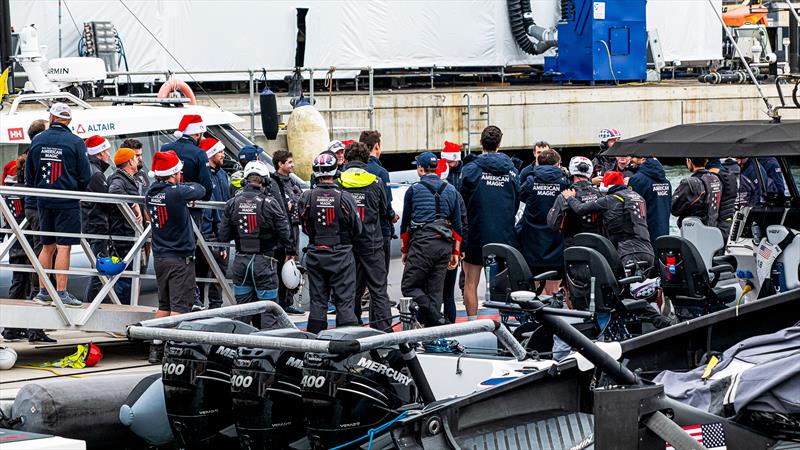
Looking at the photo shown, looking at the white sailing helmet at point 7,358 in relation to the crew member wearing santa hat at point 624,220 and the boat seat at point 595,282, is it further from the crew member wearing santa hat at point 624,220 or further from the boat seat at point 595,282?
the crew member wearing santa hat at point 624,220

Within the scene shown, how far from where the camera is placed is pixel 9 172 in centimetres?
1317

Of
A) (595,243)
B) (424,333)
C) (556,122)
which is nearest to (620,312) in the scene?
(595,243)

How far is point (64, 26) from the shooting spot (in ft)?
82.9

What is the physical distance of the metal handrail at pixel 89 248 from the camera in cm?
1113

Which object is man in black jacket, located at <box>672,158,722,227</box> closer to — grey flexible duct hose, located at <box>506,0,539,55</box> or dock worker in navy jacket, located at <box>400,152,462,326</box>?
dock worker in navy jacket, located at <box>400,152,462,326</box>

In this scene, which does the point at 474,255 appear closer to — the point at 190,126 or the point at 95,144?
the point at 190,126

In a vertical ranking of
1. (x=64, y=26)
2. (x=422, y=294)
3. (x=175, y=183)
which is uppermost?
(x=64, y=26)

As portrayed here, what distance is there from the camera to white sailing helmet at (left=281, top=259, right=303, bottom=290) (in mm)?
11711

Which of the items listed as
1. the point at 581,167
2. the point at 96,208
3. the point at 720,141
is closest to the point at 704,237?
the point at 581,167

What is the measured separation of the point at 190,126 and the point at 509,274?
3754mm

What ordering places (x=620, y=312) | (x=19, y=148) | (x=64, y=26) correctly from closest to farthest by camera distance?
(x=620, y=312), (x=19, y=148), (x=64, y=26)

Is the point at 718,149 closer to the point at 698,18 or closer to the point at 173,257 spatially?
the point at 173,257

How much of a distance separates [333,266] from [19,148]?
13.1 feet

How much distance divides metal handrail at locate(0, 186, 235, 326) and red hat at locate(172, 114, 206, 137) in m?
1.08
